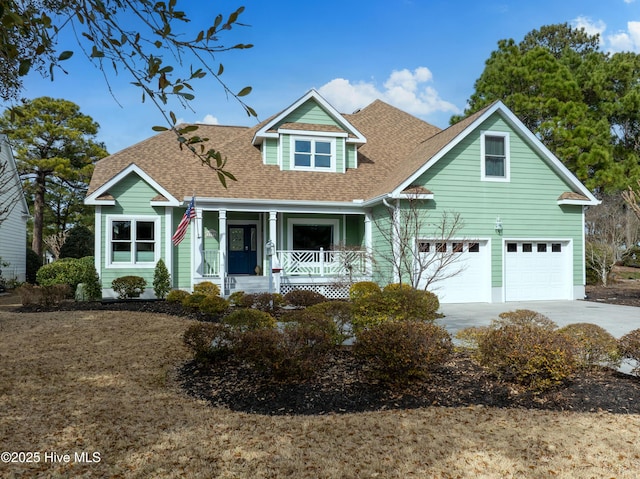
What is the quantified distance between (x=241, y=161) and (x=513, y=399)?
14536 mm

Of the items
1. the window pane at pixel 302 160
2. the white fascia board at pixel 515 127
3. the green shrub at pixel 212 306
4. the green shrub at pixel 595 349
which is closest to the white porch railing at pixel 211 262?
the green shrub at pixel 212 306

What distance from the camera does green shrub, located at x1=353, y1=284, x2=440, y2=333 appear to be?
8211mm

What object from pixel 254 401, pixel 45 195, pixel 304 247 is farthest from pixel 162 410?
pixel 45 195

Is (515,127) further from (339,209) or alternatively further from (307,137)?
(307,137)

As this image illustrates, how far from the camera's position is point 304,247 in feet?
60.8

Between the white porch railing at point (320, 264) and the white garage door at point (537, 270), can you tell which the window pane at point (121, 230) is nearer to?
the white porch railing at point (320, 264)

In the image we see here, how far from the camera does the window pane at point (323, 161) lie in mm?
18688

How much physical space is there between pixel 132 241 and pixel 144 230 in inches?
21.9

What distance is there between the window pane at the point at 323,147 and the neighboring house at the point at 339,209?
42mm

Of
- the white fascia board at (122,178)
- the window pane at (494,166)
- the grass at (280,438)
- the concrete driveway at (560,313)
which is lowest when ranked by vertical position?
the grass at (280,438)

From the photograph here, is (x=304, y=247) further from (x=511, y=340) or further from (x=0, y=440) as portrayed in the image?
(x=0, y=440)

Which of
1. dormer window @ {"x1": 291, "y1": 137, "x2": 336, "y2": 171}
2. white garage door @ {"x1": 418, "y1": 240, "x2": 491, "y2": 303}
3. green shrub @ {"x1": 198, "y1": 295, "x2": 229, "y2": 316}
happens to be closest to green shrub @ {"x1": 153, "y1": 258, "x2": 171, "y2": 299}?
green shrub @ {"x1": 198, "y1": 295, "x2": 229, "y2": 316}

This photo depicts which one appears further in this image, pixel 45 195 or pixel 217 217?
pixel 45 195

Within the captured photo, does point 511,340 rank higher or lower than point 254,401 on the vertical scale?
higher
